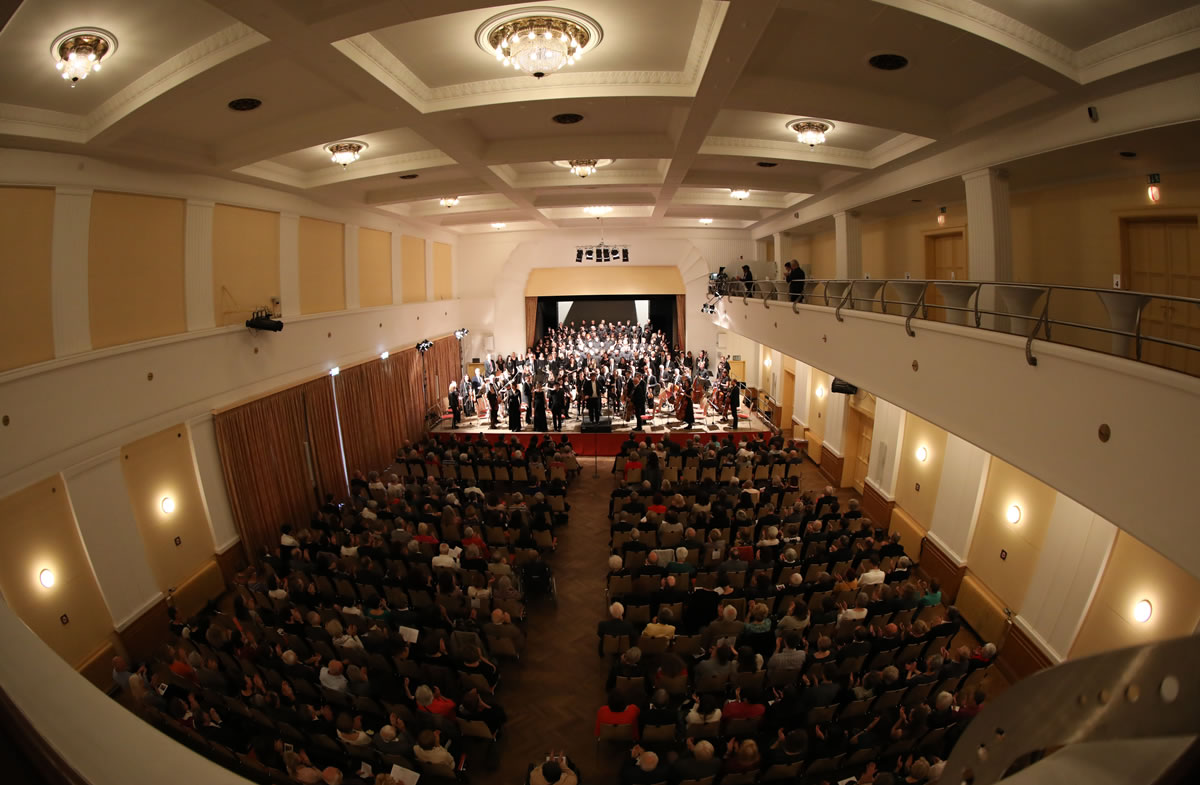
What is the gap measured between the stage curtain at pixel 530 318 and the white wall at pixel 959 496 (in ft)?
55.4

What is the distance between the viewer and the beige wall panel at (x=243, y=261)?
34.8 feet

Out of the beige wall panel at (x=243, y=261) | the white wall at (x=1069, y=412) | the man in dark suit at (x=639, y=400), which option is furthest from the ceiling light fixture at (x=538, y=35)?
the man in dark suit at (x=639, y=400)

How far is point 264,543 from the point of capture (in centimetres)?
1135

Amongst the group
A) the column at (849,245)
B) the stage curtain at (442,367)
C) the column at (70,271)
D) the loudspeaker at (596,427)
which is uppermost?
the column at (849,245)

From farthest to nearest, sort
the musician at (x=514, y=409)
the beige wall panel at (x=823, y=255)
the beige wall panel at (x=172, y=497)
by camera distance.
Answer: the beige wall panel at (x=823, y=255), the musician at (x=514, y=409), the beige wall panel at (x=172, y=497)

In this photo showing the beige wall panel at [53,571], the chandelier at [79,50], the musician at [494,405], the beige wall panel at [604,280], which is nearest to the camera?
the chandelier at [79,50]

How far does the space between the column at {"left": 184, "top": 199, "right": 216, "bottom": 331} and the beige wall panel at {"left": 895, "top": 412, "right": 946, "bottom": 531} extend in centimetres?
1252

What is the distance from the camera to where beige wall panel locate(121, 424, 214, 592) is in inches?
353

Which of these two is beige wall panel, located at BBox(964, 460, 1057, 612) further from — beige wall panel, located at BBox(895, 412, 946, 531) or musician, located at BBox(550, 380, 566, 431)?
musician, located at BBox(550, 380, 566, 431)

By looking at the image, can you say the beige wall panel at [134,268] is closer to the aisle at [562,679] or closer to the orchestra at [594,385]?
the aisle at [562,679]

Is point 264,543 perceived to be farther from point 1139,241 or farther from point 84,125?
point 1139,241

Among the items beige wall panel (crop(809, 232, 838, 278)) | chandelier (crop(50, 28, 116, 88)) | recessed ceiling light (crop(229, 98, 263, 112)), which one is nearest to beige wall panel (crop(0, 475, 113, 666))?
chandelier (crop(50, 28, 116, 88))

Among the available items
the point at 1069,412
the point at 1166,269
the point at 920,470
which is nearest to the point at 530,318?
the point at 920,470

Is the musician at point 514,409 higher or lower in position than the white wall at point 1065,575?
higher
